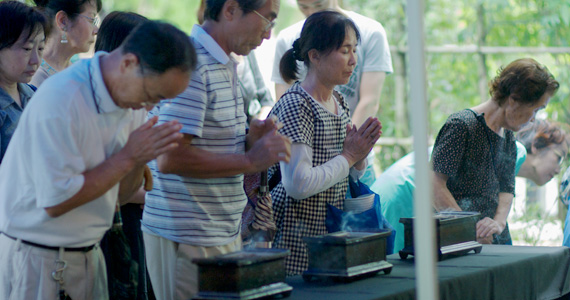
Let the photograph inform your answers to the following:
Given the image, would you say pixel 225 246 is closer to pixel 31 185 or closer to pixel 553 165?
pixel 31 185

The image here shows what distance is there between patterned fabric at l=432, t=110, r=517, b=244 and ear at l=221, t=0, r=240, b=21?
4.92 feet

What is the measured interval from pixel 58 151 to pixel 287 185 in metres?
1.01

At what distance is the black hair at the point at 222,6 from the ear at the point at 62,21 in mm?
830

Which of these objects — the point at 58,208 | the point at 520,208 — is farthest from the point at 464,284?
the point at 520,208

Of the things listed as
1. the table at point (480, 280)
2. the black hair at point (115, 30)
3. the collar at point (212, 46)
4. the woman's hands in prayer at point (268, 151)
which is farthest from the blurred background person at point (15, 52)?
the table at point (480, 280)

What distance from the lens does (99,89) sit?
1.99 meters

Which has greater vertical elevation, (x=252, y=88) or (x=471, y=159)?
(x=252, y=88)

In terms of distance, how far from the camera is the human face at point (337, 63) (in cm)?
285

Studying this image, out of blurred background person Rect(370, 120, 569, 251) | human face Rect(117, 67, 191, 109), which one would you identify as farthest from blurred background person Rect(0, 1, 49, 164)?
blurred background person Rect(370, 120, 569, 251)

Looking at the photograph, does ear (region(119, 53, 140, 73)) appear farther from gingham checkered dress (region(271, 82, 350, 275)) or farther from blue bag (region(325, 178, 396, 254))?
blue bag (region(325, 178, 396, 254))

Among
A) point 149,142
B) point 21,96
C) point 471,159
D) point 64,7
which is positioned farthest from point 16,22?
point 471,159

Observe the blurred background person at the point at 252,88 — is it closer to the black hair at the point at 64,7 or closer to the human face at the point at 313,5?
the human face at the point at 313,5

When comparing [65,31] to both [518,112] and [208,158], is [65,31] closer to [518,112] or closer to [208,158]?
[208,158]

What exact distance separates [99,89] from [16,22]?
0.81m
